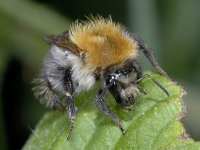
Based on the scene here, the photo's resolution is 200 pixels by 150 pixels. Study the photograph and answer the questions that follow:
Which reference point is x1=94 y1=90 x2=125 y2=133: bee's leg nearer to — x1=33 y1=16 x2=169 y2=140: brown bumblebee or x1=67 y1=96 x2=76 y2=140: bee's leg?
x1=33 y1=16 x2=169 y2=140: brown bumblebee

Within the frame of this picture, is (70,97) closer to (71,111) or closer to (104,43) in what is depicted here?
(71,111)

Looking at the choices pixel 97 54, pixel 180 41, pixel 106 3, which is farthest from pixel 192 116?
pixel 97 54

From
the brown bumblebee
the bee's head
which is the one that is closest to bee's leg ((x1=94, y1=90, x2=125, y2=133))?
the brown bumblebee

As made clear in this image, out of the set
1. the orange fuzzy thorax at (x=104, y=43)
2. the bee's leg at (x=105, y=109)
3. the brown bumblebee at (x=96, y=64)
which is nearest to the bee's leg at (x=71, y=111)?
the brown bumblebee at (x=96, y=64)

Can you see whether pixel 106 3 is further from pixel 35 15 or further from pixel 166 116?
pixel 166 116

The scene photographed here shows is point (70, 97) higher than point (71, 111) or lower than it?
higher

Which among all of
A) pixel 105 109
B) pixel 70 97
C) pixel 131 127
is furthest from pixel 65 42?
pixel 131 127

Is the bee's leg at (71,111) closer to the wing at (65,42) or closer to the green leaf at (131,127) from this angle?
the green leaf at (131,127)
